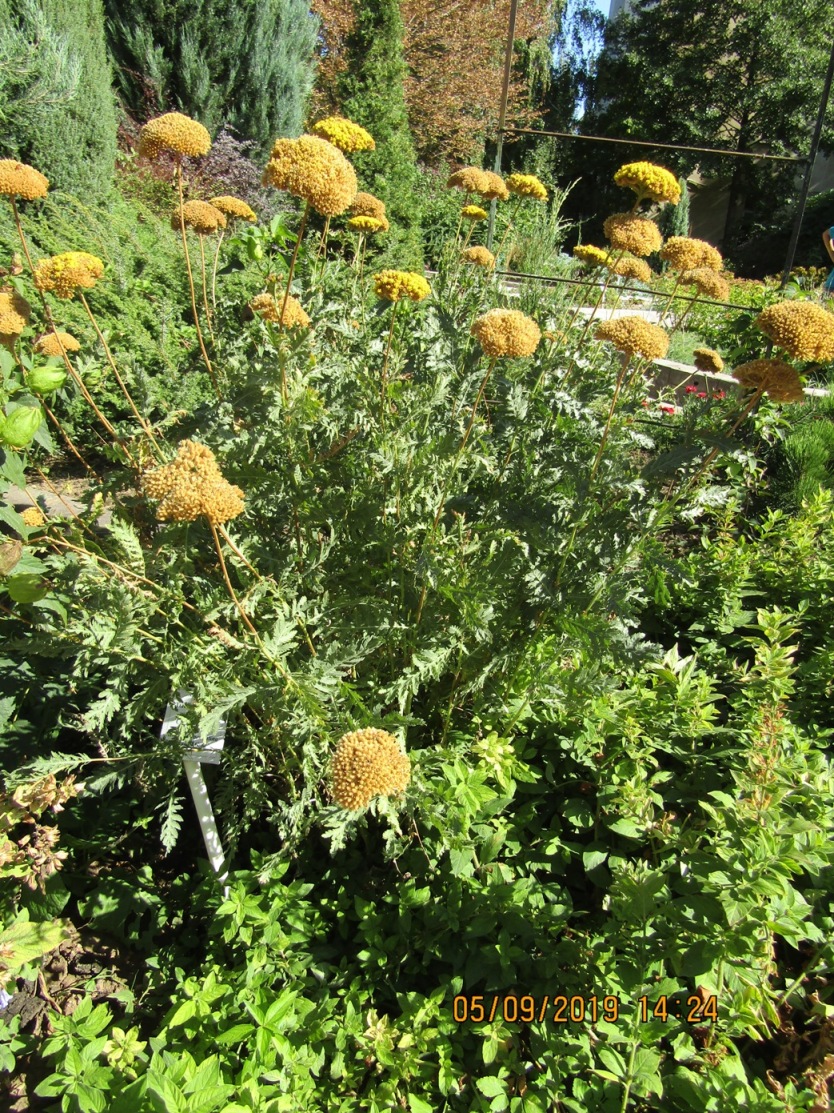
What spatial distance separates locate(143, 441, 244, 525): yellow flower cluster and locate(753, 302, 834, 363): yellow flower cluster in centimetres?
117

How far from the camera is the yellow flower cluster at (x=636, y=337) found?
1.53 m

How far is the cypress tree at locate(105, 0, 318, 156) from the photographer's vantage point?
7.98 metres

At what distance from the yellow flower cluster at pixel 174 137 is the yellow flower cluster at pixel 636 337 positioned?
3.21 feet

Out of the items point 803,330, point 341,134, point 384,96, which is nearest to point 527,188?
point 341,134

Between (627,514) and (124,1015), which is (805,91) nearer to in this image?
(627,514)

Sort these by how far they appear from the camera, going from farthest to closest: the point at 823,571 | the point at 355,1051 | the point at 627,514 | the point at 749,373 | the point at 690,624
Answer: the point at 690,624
the point at 823,571
the point at 627,514
the point at 749,373
the point at 355,1051

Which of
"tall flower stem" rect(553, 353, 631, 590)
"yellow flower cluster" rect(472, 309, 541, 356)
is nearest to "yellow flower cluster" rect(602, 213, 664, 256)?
"tall flower stem" rect(553, 353, 631, 590)

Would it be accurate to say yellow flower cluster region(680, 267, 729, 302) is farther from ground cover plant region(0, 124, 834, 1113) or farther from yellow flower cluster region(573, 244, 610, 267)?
yellow flower cluster region(573, 244, 610, 267)

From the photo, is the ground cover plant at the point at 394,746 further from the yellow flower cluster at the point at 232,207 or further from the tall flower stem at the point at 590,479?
the yellow flower cluster at the point at 232,207

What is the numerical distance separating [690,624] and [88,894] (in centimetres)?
204

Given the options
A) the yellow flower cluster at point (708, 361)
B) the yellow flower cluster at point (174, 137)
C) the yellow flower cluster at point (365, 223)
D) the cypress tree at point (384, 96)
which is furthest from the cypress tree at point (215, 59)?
the yellow flower cluster at point (708, 361)

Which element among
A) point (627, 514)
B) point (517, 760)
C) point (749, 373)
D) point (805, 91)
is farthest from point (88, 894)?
point (805, 91)

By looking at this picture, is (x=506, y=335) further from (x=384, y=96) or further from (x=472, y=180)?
(x=384, y=96)

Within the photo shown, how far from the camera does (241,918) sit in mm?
1416
